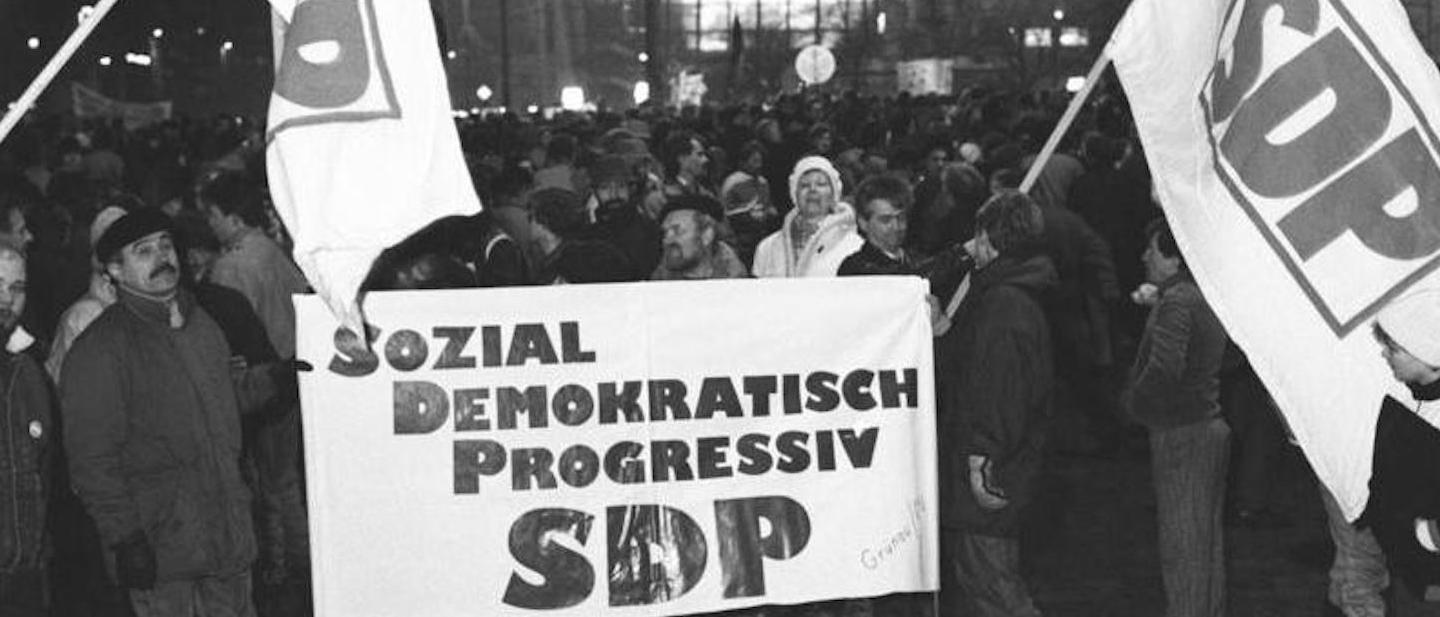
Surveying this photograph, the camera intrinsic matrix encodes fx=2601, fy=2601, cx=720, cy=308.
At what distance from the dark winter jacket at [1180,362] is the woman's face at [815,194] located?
177 centimetres

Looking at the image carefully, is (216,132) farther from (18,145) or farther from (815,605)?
(815,605)

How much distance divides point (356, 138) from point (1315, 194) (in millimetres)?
2508

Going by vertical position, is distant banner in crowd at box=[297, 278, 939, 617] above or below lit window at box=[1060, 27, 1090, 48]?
below

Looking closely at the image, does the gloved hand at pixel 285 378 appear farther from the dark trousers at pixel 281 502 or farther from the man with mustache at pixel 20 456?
the dark trousers at pixel 281 502

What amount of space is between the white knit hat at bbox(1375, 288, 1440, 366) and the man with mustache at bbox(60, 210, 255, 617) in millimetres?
3374

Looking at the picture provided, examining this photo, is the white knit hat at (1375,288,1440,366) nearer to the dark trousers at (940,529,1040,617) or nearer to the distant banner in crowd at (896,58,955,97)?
the dark trousers at (940,529,1040,617)

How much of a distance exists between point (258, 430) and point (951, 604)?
114 inches

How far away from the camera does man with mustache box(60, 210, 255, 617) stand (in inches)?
292

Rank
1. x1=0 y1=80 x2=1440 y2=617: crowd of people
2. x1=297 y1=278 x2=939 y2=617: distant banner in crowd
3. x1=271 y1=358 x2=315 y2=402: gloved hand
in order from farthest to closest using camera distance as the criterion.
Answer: x1=271 y1=358 x2=315 y2=402: gloved hand, x1=297 y1=278 x2=939 y2=617: distant banner in crowd, x1=0 y1=80 x2=1440 y2=617: crowd of people

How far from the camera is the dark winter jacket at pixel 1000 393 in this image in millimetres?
8727

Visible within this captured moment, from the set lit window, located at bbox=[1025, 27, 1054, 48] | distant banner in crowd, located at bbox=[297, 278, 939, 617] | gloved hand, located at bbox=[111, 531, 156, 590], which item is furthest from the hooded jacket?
lit window, located at bbox=[1025, 27, 1054, 48]

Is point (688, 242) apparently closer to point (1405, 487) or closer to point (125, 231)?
point (125, 231)

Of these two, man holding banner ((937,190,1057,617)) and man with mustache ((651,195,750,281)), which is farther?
man with mustache ((651,195,750,281))

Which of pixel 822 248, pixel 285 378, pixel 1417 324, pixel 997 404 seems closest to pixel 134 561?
pixel 285 378
